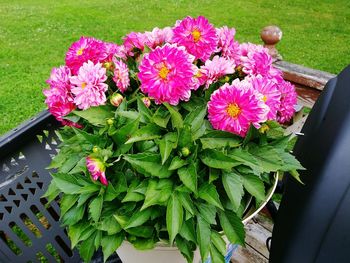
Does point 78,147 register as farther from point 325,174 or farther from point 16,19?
point 16,19

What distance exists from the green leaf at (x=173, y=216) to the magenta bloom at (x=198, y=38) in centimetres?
42

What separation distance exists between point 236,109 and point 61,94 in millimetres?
484

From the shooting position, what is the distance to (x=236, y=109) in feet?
3.33

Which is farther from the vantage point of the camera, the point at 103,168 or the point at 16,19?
the point at 16,19

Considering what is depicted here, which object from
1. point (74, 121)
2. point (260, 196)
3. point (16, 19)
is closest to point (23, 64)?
point (16, 19)

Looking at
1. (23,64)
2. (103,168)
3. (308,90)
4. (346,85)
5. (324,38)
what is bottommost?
(23,64)

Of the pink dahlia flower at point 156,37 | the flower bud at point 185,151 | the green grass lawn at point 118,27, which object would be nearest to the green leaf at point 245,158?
the flower bud at point 185,151

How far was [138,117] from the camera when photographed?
101 centimetres

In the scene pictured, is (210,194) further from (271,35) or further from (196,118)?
(271,35)

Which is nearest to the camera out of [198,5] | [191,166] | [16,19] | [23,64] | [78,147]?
[191,166]

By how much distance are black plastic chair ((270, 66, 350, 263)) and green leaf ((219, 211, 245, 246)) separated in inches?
5.3

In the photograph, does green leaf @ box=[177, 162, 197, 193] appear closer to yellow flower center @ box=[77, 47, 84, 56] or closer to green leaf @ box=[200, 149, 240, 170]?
green leaf @ box=[200, 149, 240, 170]

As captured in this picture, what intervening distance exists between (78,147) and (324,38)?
5598 mm

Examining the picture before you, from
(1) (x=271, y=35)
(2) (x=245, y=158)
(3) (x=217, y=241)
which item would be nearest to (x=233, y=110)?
(2) (x=245, y=158)
